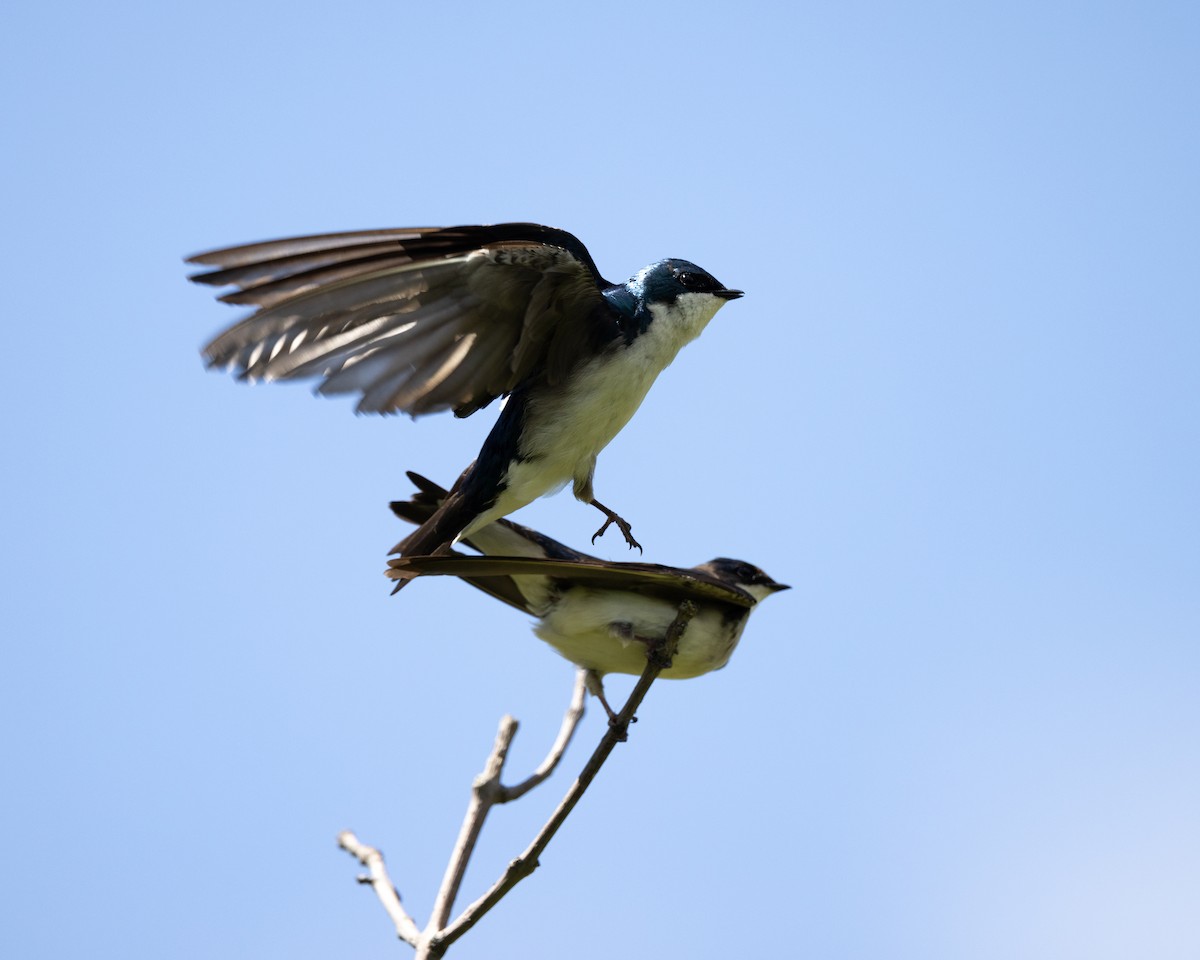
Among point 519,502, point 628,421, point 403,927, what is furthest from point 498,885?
point 628,421

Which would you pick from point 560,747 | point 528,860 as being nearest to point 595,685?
point 560,747

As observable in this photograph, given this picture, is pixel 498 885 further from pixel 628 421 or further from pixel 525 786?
pixel 628 421

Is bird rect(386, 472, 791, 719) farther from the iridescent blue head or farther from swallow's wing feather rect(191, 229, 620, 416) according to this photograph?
the iridescent blue head

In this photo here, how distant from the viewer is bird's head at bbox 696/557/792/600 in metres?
6.44

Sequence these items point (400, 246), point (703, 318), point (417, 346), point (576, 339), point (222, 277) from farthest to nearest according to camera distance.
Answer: point (703, 318) → point (576, 339) → point (417, 346) → point (400, 246) → point (222, 277)

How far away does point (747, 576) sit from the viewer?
645cm

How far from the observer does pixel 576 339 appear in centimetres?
495

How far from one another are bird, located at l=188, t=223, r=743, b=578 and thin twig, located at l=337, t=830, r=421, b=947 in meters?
1.35

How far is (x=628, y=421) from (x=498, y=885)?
6.45 feet

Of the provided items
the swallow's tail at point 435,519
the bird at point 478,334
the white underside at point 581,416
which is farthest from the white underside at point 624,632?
the swallow's tail at point 435,519

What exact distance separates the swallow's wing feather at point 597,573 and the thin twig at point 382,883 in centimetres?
118

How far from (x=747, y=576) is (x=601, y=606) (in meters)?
1.40

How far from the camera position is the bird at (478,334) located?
4.17 metres

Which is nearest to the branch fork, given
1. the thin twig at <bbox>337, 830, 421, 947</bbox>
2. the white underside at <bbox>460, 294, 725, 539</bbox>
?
the thin twig at <bbox>337, 830, 421, 947</bbox>
